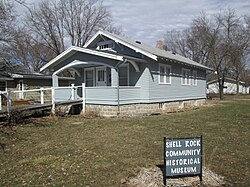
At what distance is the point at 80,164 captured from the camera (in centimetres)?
588

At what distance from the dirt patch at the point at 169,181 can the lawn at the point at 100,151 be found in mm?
202

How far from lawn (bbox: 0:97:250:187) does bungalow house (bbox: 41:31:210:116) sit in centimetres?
396

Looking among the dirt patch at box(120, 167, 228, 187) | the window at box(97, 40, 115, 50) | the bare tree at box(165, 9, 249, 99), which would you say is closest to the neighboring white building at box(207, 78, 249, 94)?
the bare tree at box(165, 9, 249, 99)

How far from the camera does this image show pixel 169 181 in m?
4.89

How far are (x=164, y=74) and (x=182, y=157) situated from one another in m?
13.1

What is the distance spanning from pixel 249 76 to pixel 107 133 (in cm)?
7455

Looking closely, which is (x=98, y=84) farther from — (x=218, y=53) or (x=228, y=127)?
(x=218, y=53)

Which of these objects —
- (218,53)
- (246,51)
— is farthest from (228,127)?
(246,51)

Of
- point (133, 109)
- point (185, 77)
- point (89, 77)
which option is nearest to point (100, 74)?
point (89, 77)

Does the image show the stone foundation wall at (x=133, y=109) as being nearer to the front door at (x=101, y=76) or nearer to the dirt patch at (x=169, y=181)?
the front door at (x=101, y=76)

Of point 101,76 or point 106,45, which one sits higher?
point 106,45

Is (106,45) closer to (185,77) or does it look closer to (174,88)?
(174,88)

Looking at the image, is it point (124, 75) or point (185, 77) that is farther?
point (185, 77)

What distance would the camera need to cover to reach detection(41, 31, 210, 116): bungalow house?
1456 centimetres
